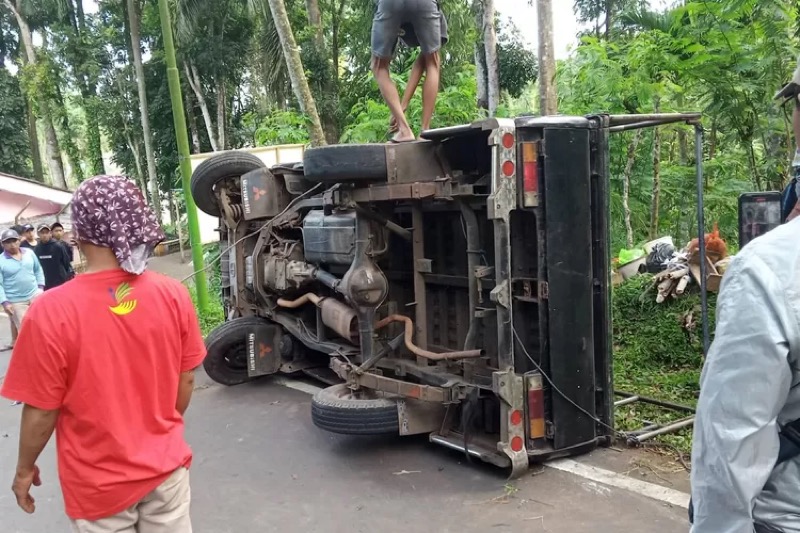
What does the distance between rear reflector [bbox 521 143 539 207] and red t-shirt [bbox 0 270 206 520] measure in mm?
2451

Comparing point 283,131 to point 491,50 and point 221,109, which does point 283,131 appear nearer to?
point 491,50

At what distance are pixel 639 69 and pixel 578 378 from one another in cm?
551

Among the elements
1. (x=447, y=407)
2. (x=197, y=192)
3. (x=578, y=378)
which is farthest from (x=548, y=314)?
(x=197, y=192)

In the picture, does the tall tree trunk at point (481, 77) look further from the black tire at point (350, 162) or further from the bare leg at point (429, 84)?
the black tire at point (350, 162)

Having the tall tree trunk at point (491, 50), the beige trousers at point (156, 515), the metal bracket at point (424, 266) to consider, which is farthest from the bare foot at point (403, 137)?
the tall tree trunk at point (491, 50)

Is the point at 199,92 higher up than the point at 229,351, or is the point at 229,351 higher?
the point at 199,92

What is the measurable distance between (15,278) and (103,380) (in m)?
7.98

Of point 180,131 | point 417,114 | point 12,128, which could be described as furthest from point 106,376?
point 12,128

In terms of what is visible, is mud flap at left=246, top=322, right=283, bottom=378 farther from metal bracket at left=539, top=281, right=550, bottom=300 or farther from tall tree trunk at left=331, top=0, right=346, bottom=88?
tall tree trunk at left=331, top=0, right=346, bottom=88

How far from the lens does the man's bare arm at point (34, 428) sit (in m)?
2.28

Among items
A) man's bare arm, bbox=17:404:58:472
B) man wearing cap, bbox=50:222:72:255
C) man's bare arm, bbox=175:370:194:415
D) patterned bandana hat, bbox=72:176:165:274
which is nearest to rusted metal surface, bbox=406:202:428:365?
man's bare arm, bbox=175:370:194:415

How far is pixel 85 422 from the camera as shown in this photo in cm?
233

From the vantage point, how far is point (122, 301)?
2.37 m

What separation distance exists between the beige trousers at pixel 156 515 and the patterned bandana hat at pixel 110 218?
79 cm
